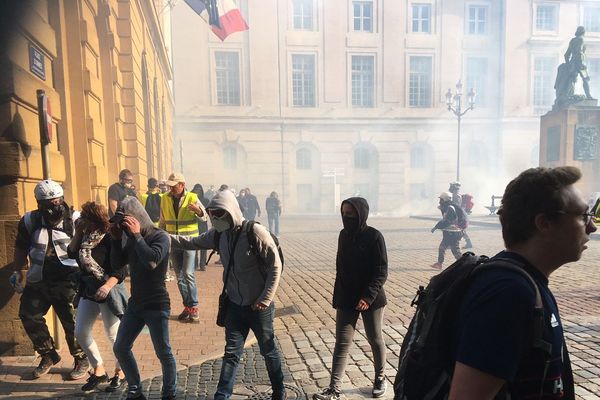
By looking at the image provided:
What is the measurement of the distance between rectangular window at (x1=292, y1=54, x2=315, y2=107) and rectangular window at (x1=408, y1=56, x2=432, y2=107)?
815 centimetres

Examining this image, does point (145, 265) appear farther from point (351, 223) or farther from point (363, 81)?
point (363, 81)

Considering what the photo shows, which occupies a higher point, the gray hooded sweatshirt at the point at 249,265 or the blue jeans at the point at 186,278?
the gray hooded sweatshirt at the point at 249,265

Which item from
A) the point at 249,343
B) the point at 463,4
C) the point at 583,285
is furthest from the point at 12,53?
the point at 463,4

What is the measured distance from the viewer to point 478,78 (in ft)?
115

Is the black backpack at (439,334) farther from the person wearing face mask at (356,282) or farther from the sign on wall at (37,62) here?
the sign on wall at (37,62)

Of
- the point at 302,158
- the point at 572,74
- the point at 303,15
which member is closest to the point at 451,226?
the point at 572,74

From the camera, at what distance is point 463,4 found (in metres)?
34.1

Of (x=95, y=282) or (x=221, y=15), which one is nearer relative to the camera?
(x=95, y=282)

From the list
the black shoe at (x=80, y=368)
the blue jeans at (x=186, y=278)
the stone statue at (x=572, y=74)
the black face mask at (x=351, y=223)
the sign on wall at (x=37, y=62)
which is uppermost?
the stone statue at (x=572, y=74)

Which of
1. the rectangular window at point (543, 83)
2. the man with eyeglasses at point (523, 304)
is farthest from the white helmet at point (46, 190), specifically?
the rectangular window at point (543, 83)

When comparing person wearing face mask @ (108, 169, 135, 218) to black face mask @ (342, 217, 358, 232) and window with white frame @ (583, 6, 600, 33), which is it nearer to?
black face mask @ (342, 217, 358, 232)

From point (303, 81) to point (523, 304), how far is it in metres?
33.1

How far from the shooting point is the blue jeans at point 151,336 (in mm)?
3045

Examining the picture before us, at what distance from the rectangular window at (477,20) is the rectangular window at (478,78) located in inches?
94.2
